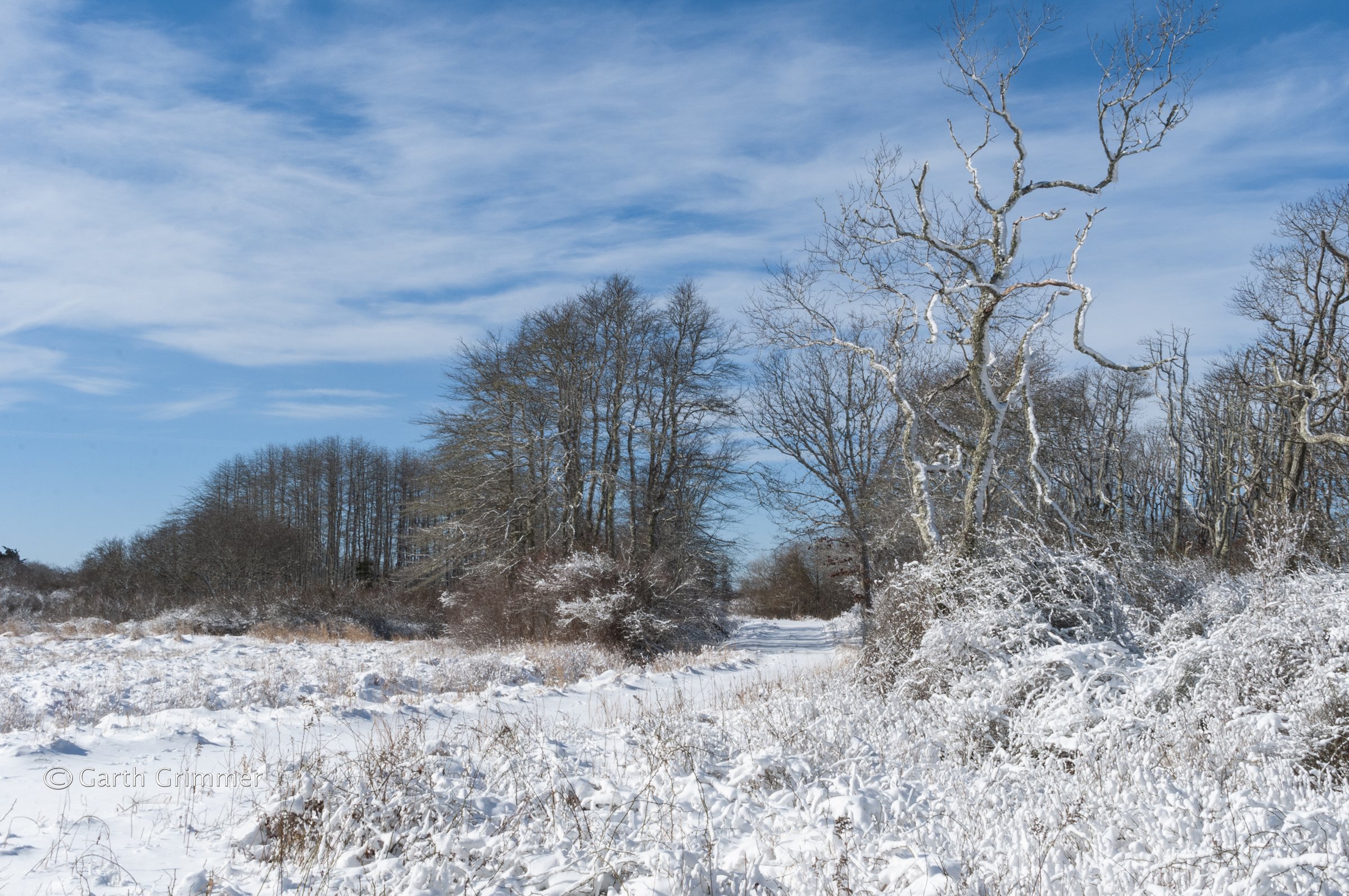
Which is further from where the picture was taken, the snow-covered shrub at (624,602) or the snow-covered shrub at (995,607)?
the snow-covered shrub at (624,602)

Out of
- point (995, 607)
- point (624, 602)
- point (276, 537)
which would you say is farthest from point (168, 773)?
point (276, 537)

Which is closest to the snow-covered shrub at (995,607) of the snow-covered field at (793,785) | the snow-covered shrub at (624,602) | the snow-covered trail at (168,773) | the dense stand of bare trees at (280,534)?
the snow-covered field at (793,785)

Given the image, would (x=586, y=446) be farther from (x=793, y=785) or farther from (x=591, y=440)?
(x=793, y=785)

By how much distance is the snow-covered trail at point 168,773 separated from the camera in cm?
379

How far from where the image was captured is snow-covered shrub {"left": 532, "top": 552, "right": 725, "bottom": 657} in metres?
17.8

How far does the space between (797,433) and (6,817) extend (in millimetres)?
22734

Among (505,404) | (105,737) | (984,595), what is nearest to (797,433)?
(505,404)

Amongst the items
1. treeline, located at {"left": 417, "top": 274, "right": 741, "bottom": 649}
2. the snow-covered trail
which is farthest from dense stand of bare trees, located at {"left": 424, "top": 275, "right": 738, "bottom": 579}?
the snow-covered trail

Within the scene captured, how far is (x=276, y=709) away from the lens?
8219mm

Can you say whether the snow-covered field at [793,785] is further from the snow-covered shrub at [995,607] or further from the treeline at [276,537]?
the treeline at [276,537]

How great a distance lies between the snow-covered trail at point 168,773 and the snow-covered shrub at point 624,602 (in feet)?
24.0

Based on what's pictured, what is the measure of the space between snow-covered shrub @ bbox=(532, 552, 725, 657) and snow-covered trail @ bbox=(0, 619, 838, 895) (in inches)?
288

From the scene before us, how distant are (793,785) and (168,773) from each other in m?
3.88

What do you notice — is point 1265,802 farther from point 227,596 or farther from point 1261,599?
point 227,596
